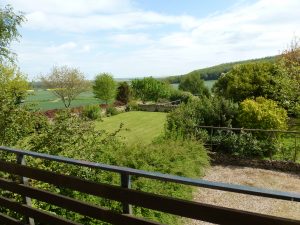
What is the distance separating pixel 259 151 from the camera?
571 inches

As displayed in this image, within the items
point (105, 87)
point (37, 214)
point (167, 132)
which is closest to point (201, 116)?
point (167, 132)

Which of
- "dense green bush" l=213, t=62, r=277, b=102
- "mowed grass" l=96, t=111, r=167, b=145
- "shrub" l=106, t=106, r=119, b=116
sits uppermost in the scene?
"dense green bush" l=213, t=62, r=277, b=102

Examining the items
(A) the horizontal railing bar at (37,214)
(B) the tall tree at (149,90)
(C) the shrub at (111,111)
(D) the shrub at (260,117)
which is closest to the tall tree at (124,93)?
(B) the tall tree at (149,90)

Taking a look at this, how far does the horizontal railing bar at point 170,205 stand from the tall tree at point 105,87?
5372cm

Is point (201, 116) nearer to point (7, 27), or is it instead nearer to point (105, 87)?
point (7, 27)

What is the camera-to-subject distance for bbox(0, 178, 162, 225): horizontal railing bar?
2561 mm

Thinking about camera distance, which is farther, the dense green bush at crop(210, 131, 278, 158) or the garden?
the dense green bush at crop(210, 131, 278, 158)

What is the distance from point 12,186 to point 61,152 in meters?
2.88

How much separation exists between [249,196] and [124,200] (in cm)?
822

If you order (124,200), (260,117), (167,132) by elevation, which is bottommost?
(167,132)

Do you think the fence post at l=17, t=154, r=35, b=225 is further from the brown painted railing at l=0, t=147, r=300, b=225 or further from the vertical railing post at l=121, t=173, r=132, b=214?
the vertical railing post at l=121, t=173, r=132, b=214

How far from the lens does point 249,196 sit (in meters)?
9.98

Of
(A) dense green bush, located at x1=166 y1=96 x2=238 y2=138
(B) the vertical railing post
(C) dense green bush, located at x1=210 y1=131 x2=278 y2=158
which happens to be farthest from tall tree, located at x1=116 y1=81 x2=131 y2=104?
(B) the vertical railing post

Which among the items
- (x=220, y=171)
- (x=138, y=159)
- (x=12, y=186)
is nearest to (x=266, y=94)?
(x=220, y=171)
